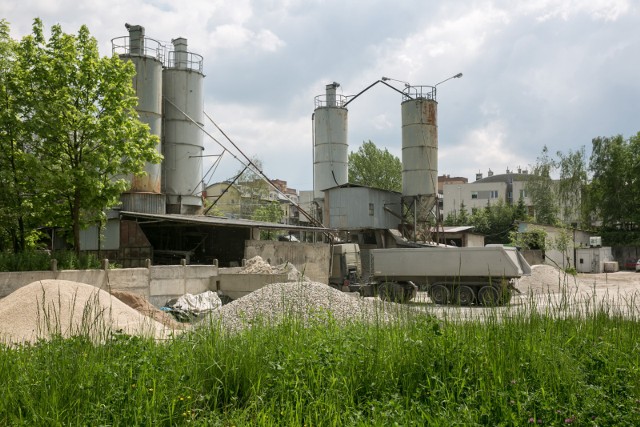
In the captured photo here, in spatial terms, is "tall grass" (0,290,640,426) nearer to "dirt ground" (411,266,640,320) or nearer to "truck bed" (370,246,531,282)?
"dirt ground" (411,266,640,320)

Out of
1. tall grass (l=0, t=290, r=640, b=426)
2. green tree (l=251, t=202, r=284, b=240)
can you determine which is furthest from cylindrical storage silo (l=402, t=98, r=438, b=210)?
tall grass (l=0, t=290, r=640, b=426)

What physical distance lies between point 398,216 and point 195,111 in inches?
639

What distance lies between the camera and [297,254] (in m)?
26.6

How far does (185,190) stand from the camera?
3106cm

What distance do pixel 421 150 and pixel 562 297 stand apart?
3157cm

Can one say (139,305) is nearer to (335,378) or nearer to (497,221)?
(335,378)

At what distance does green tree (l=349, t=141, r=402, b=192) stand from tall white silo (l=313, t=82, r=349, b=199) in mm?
22329

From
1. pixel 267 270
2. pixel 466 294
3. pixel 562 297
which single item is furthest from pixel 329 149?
pixel 562 297

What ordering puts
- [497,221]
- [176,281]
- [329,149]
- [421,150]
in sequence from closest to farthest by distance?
[176,281] → [421,150] → [329,149] → [497,221]

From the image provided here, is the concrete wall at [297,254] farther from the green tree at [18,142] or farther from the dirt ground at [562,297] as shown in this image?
the green tree at [18,142]

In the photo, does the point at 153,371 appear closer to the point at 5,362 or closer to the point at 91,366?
the point at 91,366

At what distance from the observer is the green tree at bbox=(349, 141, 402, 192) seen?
67875 mm

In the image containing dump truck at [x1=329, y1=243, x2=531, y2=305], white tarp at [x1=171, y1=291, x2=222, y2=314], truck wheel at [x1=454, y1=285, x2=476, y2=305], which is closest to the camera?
white tarp at [x1=171, y1=291, x2=222, y2=314]

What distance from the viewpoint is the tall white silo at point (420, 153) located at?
3950 cm
